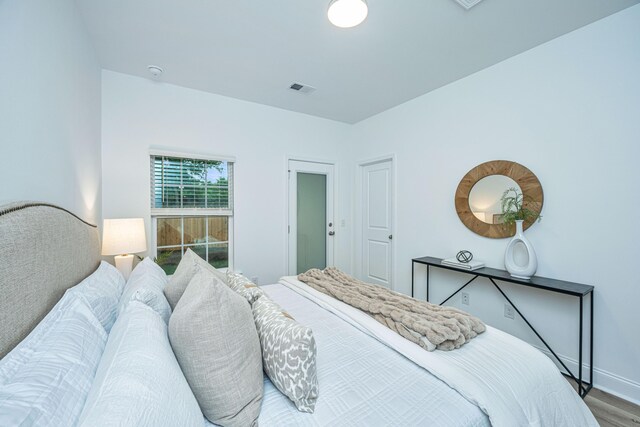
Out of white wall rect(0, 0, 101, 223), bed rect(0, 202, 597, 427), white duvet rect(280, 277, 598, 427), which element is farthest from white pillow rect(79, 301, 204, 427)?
white duvet rect(280, 277, 598, 427)

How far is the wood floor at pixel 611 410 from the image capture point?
1.60 metres

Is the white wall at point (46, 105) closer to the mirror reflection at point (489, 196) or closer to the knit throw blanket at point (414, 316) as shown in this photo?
the knit throw blanket at point (414, 316)

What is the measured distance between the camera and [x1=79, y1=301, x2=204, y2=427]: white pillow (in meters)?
0.48

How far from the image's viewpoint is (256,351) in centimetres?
94

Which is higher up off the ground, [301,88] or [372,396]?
[301,88]

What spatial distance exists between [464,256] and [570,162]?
3.76 ft

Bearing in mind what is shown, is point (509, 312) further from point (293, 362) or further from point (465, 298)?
point (293, 362)

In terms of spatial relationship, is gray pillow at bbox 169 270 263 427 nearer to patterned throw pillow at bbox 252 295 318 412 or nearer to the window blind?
patterned throw pillow at bbox 252 295 318 412

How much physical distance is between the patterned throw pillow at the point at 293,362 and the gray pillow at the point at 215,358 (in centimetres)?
10

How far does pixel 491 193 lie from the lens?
2.54m

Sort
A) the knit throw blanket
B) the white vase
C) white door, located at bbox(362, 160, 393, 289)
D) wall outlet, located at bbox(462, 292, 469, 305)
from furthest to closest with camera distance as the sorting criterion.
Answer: white door, located at bbox(362, 160, 393, 289) < wall outlet, located at bbox(462, 292, 469, 305) < the white vase < the knit throw blanket

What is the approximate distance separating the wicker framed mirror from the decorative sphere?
245 millimetres

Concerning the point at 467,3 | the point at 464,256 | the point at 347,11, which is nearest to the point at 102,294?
the point at 347,11

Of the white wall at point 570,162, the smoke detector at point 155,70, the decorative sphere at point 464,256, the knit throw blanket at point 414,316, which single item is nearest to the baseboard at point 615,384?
the white wall at point 570,162
